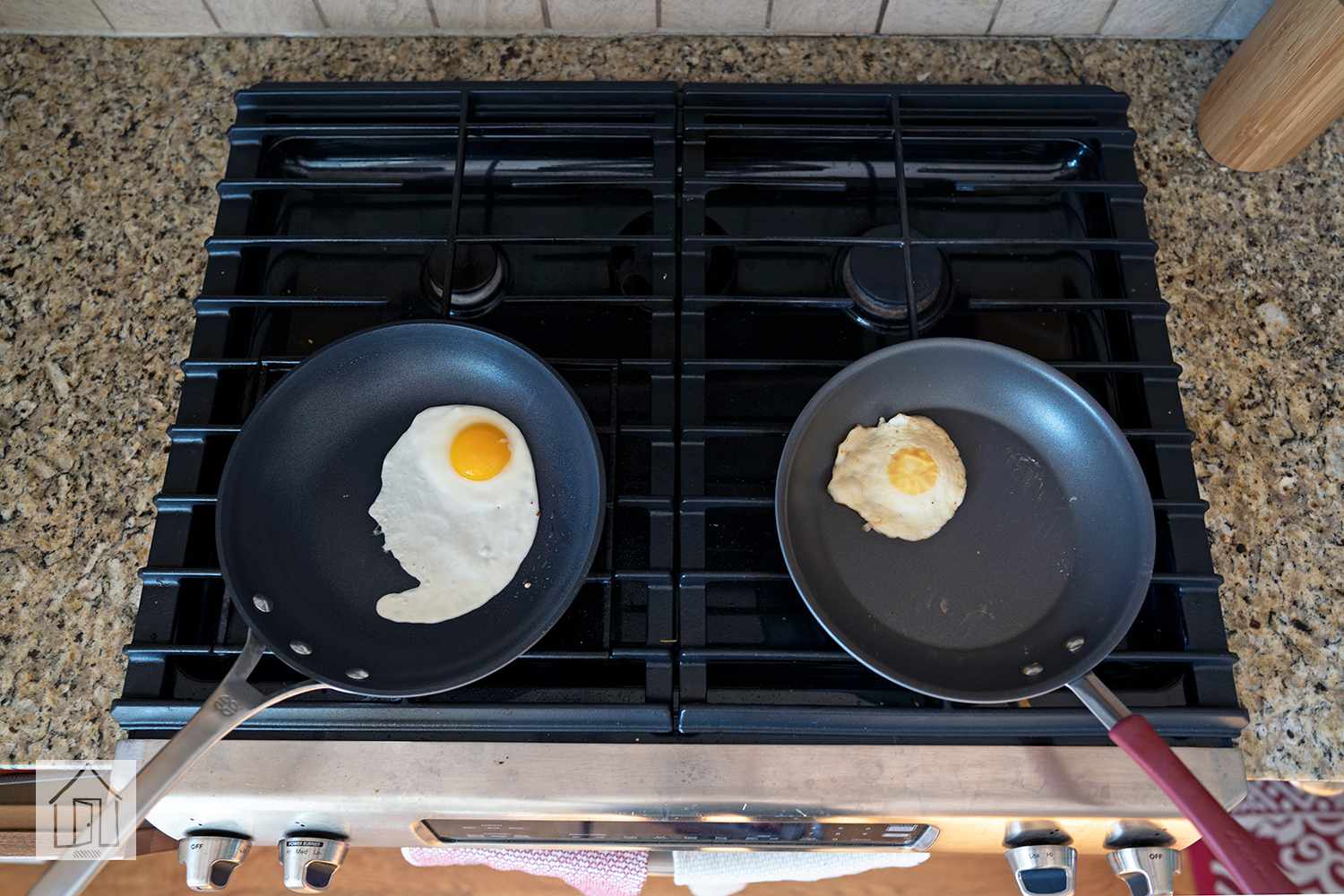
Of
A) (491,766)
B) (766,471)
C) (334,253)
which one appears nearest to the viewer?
(491,766)

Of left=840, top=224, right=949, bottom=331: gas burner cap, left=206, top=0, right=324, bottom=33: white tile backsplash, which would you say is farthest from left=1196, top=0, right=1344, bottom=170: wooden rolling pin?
left=206, top=0, right=324, bottom=33: white tile backsplash

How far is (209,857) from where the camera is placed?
0.83 meters

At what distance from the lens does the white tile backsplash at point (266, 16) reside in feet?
3.56

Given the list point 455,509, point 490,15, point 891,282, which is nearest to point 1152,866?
point 891,282

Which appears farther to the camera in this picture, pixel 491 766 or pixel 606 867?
pixel 606 867

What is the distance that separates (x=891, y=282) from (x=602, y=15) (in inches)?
20.1

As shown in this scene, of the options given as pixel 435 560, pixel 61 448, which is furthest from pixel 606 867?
pixel 61 448

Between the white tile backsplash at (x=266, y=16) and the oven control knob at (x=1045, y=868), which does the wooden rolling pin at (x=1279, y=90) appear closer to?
the oven control knob at (x=1045, y=868)

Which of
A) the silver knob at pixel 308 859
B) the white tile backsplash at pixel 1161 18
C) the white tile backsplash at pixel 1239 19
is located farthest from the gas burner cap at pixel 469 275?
the white tile backsplash at pixel 1239 19

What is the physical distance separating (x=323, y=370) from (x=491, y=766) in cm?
42

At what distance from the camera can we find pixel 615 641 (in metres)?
0.85

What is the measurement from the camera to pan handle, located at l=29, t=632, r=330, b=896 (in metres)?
0.63

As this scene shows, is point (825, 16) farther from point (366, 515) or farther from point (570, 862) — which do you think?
point (570, 862)

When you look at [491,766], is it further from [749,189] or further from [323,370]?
[749,189]
